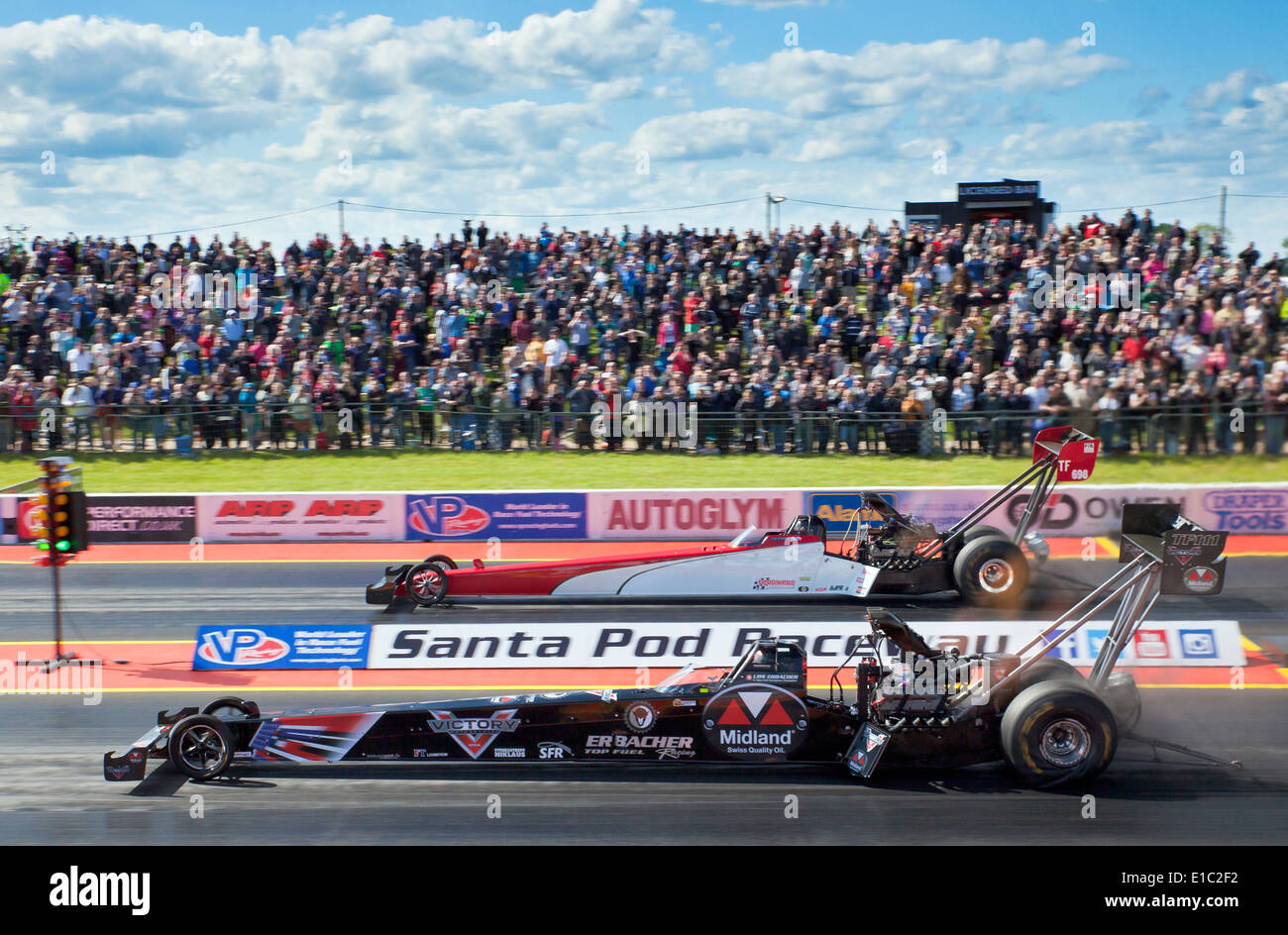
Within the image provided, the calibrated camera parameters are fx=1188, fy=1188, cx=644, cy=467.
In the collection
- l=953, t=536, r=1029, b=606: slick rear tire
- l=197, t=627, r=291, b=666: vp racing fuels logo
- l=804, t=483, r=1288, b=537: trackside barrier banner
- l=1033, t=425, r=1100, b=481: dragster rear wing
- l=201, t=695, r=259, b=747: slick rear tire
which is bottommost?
l=197, t=627, r=291, b=666: vp racing fuels logo

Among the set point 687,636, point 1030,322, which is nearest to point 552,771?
point 687,636

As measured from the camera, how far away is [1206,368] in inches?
699

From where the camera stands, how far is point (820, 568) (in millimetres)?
12297

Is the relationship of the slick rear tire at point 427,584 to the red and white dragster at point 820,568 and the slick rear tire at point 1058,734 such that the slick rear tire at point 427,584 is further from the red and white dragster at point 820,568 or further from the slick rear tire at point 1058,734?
the slick rear tire at point 1058,734

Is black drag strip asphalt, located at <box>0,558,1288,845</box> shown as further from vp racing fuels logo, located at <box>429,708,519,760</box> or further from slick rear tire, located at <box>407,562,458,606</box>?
slick rear tire, located at <box>407,562,458,606</box>

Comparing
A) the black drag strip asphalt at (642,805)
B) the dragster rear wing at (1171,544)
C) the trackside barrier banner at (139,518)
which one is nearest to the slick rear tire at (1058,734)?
the black drag strip asphalt at (642,805)

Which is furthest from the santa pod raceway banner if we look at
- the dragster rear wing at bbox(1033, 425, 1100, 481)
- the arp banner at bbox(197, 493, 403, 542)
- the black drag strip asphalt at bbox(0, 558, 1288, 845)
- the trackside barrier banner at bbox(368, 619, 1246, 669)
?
the arp banner at bbox(197, 493, 403, 542)

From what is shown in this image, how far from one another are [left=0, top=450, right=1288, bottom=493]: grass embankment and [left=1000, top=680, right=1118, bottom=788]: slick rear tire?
10202mm

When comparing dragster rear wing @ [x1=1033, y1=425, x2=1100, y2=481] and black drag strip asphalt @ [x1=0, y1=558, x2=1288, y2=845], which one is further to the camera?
dragster rear wing @ [x1=1033, y1=425, x2=1100, y2=481]

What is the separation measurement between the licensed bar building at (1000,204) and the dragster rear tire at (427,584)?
55.5 ft

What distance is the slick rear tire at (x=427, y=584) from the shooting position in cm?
1280

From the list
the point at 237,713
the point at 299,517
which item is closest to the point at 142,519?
the point at 299,517

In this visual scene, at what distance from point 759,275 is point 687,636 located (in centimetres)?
1148

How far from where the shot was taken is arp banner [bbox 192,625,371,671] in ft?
35.2
